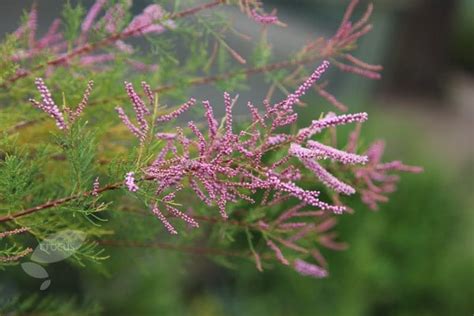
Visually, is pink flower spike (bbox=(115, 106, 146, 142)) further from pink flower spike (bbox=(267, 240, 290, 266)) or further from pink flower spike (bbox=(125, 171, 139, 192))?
pink flower spike (bbox=(267, 240, 290, 266))

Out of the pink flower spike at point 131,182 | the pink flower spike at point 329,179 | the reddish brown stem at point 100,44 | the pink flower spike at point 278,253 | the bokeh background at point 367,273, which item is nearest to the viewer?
the pink flower spike at point 131,182

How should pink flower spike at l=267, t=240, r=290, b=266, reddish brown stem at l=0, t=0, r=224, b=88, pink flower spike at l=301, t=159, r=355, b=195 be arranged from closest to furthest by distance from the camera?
1. pink flower spike at l=301, t=159, r=355, b=195
2. pink flower spike at l=267, t=240, r=290, b=266
3. reddish brown stem at l=0, t=0, r=224, b=88

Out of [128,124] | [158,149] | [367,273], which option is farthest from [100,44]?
[367,273]

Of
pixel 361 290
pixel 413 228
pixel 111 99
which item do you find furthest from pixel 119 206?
pixel 413 228

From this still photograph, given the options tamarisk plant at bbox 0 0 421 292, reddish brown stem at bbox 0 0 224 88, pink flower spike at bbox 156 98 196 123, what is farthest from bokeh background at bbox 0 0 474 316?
pink flower spike at bbox 156 98 196 123

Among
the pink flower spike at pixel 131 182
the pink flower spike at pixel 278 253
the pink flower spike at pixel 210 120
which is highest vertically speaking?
the pink flower spike at pixel 210 120

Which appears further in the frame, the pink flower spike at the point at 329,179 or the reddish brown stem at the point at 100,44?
the reddish brown stem at the point at 100,44

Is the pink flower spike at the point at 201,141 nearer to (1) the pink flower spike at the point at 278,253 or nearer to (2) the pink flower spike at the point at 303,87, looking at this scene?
(2) the pink flower spike at the point at 303,87

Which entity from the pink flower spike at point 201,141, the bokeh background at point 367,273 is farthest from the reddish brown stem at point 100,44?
the bokeh background at point 367,273

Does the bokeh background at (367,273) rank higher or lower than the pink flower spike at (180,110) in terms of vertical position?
lower
